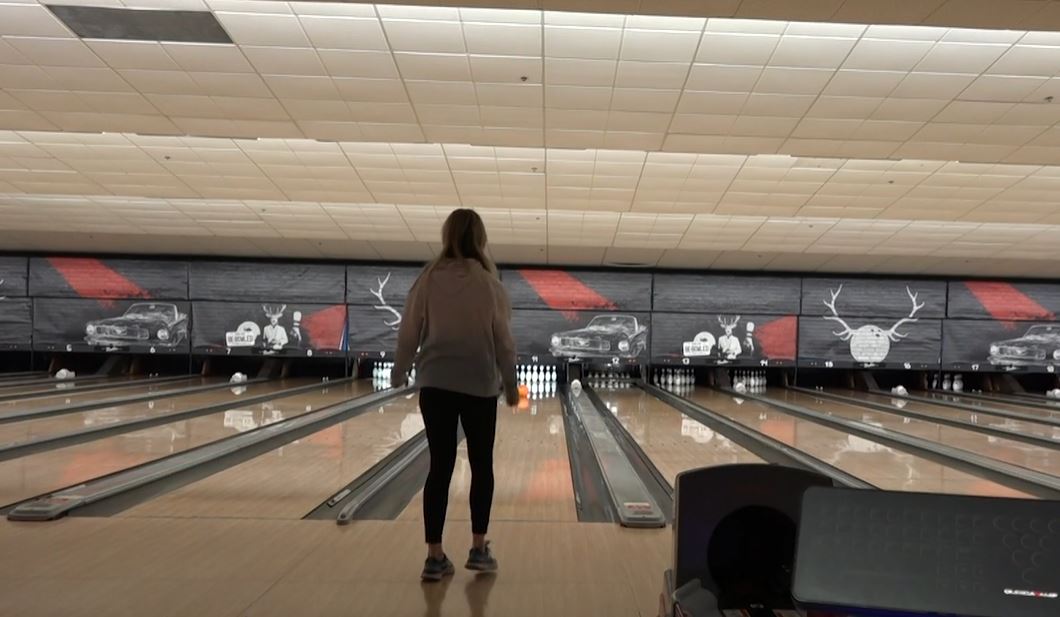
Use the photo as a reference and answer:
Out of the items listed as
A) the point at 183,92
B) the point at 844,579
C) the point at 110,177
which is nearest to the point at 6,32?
the point at 183,92

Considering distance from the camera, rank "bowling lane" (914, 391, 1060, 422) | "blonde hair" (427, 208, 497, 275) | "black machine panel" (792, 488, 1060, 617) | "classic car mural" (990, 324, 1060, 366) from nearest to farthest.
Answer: "black machine panel" (792, 488, 1060, 617) → "blonde hair" (427, 208, 497, 275) → "bowling lane" (914, 391, 1060, 422) → "classic car mural" (990, 324, 1060, 366)

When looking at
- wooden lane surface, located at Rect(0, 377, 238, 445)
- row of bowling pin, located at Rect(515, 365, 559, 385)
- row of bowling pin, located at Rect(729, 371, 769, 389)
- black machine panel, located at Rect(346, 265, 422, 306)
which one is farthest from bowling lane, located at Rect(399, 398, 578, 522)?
row of bowling pin, located at Rect(729, 371, 769, 389)

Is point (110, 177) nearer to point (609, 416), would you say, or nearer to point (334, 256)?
point (334, 256)

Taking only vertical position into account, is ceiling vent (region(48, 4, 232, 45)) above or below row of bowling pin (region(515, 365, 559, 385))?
above

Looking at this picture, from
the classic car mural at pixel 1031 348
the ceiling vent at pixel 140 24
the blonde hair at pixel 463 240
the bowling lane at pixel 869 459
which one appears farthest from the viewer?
the classic car mural at pixel 1031 348

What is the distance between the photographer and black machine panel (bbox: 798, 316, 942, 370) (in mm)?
11109

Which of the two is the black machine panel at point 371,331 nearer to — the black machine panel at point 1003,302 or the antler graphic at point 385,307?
the antler graphic at point 385,307

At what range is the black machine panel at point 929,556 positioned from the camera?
108 cm

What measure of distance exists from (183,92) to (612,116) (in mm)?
2666

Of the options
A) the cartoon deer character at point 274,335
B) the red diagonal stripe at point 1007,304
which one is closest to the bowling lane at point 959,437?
the red diagonal stripe at point 1007,304

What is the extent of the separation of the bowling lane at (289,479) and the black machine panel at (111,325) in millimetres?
6307

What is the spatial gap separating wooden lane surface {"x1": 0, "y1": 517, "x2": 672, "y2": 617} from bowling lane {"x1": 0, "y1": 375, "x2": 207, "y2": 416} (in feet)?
14.1

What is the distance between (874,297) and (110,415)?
32.6ft

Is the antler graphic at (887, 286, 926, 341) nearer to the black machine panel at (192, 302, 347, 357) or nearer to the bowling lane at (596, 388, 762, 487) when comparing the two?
the bowling lane at (596, 388, 762, 487)
